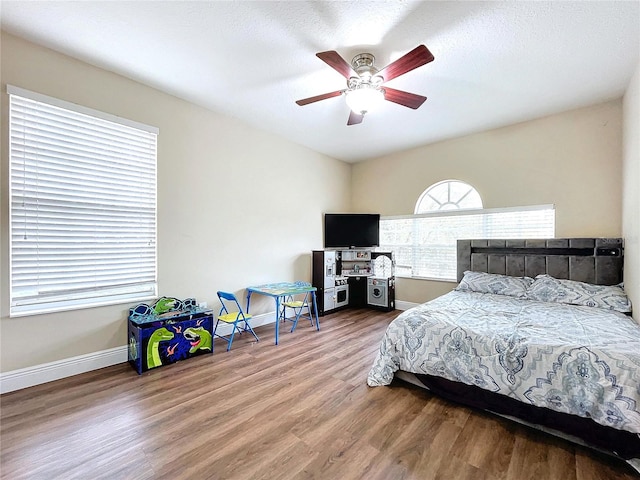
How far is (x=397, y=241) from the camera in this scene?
16.9ft

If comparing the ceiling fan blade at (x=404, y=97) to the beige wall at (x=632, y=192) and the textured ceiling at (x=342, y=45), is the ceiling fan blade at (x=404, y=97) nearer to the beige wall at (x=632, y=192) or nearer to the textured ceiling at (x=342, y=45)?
the textured ceiling at (x=342, y=45)

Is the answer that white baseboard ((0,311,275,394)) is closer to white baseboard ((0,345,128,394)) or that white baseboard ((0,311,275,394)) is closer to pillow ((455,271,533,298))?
white baseboard ((0,345,128,394))

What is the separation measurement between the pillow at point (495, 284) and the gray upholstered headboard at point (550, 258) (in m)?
0.20

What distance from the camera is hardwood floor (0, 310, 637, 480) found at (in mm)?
1559

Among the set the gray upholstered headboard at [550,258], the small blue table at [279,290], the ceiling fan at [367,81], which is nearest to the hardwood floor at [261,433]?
the small blue table at [279,290]

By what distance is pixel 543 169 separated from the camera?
3.68m

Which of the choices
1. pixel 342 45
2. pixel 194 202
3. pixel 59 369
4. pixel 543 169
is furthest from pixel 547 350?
pixel 59 369

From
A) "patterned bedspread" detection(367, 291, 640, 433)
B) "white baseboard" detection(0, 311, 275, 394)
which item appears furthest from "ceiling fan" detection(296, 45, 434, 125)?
"white baseboard" detection(0, 311, 275, 394)

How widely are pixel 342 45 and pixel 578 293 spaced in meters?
3.48

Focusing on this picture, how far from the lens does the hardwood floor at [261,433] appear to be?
5.11 feet

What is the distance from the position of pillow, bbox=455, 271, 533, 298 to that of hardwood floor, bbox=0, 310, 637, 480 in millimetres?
1867

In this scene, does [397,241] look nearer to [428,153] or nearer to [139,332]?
[428,153]

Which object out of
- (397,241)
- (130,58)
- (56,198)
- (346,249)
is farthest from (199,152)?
(397,241)

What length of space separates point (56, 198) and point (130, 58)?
1.40 meters
